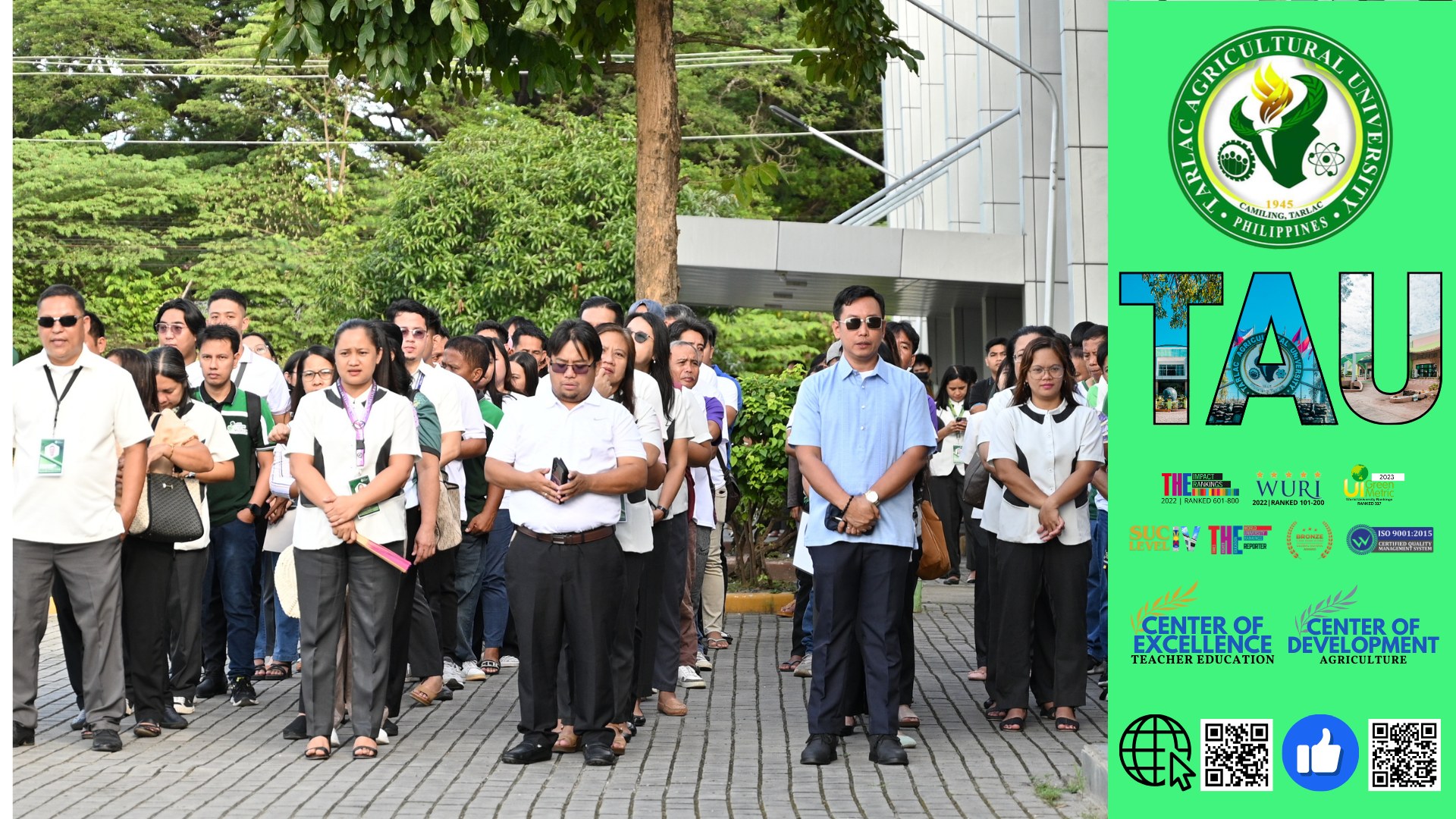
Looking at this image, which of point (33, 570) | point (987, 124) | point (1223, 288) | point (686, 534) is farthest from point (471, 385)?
point (987, 124)

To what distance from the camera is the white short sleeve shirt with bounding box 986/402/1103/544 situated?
334 inches

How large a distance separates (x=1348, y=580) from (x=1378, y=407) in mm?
511

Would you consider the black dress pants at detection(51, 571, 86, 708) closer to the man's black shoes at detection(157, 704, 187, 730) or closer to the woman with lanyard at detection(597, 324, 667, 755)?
the man's black shoes at detection(157, 704, 187, 730)

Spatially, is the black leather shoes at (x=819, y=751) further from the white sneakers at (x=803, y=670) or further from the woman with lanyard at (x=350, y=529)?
the white sneakers at (x=803, y=670)

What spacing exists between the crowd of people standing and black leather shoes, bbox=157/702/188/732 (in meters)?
0.02

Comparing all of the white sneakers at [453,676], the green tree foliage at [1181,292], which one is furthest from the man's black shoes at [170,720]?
the green tree foliage at [1181,292]

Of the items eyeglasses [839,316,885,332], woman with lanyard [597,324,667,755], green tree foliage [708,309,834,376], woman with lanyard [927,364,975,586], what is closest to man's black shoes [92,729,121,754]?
woman with lanyard [597,324,667,755]

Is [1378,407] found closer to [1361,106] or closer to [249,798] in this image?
[1361,106]

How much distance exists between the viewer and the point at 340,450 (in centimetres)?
795

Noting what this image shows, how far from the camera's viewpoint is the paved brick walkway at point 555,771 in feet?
22.3

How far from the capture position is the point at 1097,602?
10328mm

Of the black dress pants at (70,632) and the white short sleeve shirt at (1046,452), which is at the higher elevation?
the white short sleeve shirt at (1046,452)

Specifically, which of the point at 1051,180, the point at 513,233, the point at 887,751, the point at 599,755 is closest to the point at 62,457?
the point at 599,755

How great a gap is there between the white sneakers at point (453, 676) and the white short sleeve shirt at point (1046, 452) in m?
3.32
